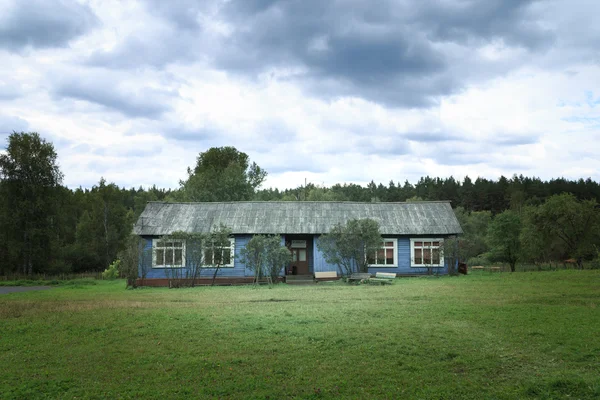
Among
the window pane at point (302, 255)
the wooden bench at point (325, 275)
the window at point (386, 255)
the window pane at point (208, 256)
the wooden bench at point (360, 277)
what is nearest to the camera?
the wooden bench at point (360, 277)

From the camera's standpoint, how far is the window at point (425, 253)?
30844 mm

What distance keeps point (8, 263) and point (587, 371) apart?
45.7 metres

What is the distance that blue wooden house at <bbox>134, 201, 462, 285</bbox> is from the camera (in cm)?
2934

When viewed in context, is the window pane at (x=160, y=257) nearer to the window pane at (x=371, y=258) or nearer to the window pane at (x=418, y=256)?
the window pane at (x=371, y=258)

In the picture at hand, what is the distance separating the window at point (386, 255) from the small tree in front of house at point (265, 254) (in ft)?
21.3

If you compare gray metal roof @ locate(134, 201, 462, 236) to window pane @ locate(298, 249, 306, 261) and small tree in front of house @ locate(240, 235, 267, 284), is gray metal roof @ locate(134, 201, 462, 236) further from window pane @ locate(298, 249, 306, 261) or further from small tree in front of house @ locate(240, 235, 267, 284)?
small tree in front of house @ locate(240, 235, 267, 284)

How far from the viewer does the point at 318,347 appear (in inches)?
410

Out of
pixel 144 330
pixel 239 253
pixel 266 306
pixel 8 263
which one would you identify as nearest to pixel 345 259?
pixel 239 253

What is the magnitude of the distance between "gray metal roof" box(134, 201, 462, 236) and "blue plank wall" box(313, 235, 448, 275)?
0.81 m

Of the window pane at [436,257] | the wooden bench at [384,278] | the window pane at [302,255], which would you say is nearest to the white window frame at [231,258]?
the window pane at [302,255]

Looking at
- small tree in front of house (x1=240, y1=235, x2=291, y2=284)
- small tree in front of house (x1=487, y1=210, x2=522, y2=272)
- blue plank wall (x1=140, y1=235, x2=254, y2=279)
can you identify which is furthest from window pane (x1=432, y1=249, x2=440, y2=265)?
blue plank wall (x1=140, y1=235, x2=254, y2=279)

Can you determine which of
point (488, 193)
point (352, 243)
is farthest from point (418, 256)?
point (488, 193)

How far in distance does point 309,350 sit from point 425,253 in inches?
881

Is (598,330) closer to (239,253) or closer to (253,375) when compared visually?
(253,375)
